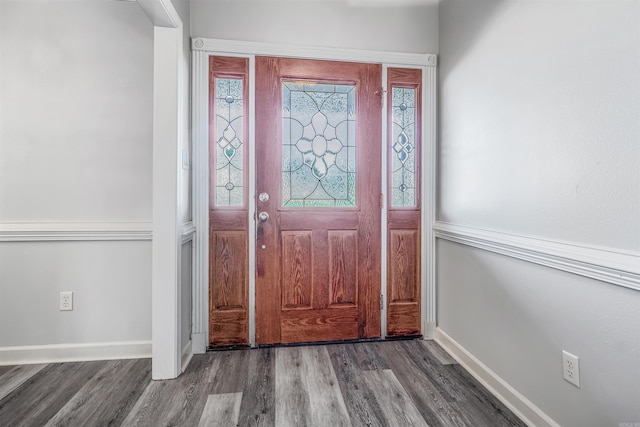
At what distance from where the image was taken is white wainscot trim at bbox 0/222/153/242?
1945 millimetres

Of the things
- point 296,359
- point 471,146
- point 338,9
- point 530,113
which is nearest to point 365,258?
point 296,359

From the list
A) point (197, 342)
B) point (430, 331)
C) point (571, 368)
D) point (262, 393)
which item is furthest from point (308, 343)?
point (571, 368)

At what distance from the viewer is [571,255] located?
124 cm

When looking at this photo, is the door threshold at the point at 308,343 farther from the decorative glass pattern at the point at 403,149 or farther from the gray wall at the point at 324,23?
the gray wall at the point at 324,23

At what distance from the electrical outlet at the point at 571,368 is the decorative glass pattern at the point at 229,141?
73.5 inches

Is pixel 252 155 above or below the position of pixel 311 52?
below

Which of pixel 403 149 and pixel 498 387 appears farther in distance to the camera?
pixel 403 149

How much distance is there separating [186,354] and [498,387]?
5.86ft

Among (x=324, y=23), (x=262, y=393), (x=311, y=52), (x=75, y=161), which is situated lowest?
(x=262, y=393)

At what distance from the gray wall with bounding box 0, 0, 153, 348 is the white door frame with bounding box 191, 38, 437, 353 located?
30 centimetres

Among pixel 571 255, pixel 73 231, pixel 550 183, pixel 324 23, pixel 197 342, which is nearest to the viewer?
pixel 571 255

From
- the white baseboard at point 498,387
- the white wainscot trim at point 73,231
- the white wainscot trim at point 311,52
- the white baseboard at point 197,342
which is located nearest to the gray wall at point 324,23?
the white wainscot trim at point 311,52

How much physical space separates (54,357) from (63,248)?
26.6 inches

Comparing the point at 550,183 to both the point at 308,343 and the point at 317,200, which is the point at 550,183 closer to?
the point at 317,200
